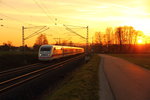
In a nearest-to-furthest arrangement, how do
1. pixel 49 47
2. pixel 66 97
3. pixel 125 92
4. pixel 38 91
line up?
pixel 66 97, pixel 125 92, pixel 38 91, pixel 49 47

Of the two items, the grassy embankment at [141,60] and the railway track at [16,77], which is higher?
the railway track at [16,77]

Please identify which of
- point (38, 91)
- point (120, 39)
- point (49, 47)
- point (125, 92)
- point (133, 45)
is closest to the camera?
point (125, 92)

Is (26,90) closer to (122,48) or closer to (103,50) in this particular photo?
(122,48)

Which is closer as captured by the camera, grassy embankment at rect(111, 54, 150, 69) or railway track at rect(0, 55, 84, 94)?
railway track at rect(0, 55, 84, 94)

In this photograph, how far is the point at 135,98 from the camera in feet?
34.4

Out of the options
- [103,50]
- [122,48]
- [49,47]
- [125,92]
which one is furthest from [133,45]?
[125,92]

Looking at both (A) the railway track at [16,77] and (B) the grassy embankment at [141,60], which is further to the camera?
(B) the grassy embankment at [141,60]

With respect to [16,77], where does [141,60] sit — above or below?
below

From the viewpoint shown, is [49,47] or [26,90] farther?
[49,47]

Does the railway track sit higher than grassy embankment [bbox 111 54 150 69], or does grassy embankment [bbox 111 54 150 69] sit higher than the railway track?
the railway track

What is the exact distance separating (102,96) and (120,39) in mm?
108709

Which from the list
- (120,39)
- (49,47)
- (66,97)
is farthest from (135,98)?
(120,39)

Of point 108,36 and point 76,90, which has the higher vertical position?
point 108,36

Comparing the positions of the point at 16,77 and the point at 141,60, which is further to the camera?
the point at 141,60
